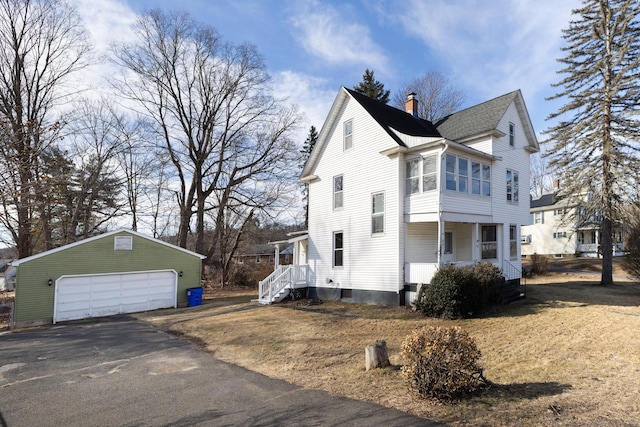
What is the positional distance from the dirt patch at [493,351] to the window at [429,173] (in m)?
4.77

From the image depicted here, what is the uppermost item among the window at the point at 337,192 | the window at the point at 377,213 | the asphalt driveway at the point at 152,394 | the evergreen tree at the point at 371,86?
the evergreen tree at the point at 371,86

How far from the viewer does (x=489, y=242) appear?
16250 millimetres

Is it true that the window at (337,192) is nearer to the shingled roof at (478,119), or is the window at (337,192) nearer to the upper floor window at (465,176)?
the upper floor window at (465,176)

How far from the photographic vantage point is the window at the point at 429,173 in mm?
13540

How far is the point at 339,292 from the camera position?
16094mm

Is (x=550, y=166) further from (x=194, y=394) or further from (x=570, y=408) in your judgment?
(x=194, y=394)

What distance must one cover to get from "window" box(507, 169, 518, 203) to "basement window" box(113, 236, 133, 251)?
1763cm

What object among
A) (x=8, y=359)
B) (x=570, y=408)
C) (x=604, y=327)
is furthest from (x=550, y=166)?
(x=8, y=359)

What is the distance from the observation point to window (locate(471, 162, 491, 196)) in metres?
14.8

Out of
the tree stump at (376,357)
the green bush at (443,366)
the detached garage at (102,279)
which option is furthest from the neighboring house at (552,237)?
the green bush at (443,366)

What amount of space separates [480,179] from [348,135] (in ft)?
19.9

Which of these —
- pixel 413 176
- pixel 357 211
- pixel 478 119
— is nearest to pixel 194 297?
pixel 357 211

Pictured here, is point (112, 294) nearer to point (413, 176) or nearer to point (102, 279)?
point (102, 279)

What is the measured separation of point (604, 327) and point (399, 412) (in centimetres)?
786
